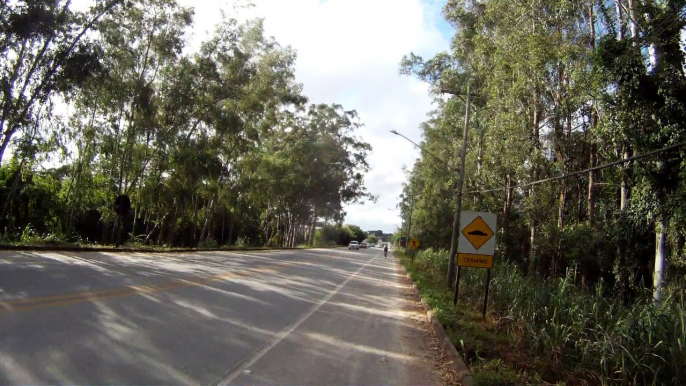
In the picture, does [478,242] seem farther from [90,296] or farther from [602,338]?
[90,296]

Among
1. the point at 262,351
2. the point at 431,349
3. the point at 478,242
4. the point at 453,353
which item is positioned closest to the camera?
the point at 262,351

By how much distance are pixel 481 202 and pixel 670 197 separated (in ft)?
59.2

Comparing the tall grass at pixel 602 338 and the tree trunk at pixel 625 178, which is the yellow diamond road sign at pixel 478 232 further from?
the tree trunk at pixel 625 178

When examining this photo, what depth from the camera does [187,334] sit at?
720 centimetres

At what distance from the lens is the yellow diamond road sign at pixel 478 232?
12.4 meters

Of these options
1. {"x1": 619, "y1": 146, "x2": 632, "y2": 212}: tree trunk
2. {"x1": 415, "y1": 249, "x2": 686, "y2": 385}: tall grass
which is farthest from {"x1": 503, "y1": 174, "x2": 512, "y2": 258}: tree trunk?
{"x1": 415, "y1": 249, "x2": 686, "y2": 385}: tall grass

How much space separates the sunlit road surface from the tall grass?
A: 6.63 feet

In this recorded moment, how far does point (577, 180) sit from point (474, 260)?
13.3m

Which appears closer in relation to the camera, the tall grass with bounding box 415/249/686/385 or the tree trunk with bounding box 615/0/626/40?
the tall grass with bounding box 415/249/686/385

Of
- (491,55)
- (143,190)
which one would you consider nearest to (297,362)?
(491,55)

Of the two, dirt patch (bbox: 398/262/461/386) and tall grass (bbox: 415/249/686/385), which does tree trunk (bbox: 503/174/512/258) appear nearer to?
dirt patch (bbox: 398/262/461/386)

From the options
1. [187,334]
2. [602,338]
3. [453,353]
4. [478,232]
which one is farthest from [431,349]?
[478,232]

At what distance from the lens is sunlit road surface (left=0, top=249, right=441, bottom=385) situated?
17.8ft

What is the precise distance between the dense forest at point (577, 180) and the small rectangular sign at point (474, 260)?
0.94 meters
